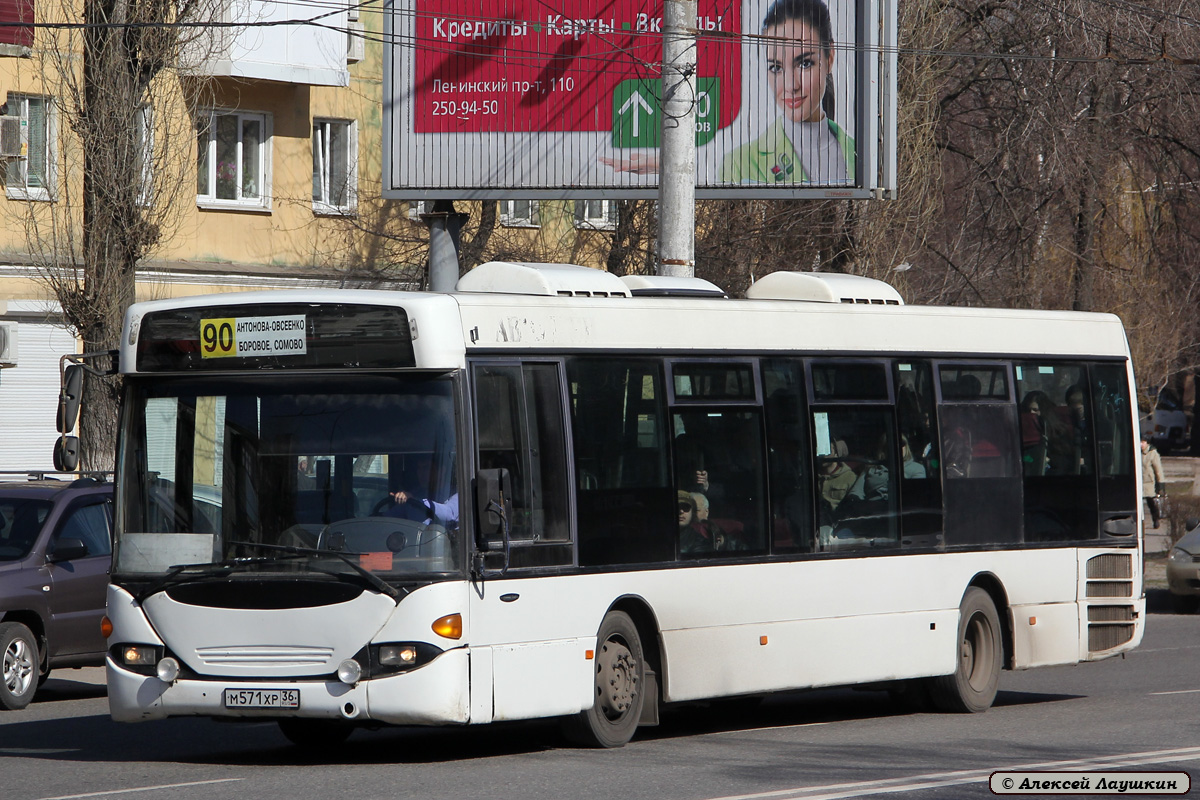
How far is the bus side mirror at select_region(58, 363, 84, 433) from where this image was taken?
398 inches

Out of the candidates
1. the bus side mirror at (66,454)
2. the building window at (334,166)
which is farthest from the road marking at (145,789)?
the building window at (334,166)

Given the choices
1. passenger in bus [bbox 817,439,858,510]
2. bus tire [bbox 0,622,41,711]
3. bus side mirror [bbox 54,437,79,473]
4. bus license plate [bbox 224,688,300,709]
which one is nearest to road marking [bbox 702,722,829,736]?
passenger in bus [bbox 817,439,858,510]

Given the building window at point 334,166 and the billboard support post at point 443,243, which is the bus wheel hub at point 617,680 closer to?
the billboard support post at point 443,243

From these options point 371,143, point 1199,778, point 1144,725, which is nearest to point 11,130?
point 371,143

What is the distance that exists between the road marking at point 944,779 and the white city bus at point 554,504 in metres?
1.70

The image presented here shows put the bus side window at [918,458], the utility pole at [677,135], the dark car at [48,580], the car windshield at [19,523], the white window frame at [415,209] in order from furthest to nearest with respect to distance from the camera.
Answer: the white window frame at [415,209]
the utility pole at [677,135]
the car windshield at [19,523]
the dark car at [48,580]
the bus side window at [918,458]

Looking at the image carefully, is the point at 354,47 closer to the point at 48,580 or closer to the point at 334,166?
the point at 334,166

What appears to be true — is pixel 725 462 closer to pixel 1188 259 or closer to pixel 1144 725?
pixel 1144 725

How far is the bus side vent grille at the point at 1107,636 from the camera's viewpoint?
531 inches

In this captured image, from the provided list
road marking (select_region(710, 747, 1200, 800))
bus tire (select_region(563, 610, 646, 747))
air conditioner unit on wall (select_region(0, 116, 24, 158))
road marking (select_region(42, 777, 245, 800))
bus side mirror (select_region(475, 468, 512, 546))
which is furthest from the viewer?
air conditioner unit on wall (select_region(0, 116, 24, 158))

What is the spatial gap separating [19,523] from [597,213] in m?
16.7

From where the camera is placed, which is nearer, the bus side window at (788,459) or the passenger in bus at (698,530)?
the passenger in bus at (698,530)

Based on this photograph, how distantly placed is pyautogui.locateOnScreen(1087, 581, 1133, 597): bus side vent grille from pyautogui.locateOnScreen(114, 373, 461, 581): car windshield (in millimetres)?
5958

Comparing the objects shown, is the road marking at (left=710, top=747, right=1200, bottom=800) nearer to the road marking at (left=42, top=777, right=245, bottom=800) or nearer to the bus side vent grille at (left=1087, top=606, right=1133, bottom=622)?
the road marking at (left=42, top=777, right=245, bottom=800)
